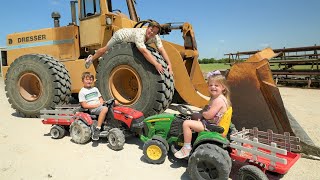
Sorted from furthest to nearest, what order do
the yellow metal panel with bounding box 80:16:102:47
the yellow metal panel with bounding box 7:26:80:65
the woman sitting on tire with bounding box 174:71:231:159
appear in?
the yellow metal panel with bounding box 7:26:80:65, the yellow metal panel with bounding box 80:16:102:47, the woman sitting on tire with bounding box 174:71:231:159

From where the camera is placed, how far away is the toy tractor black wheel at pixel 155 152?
3.32m

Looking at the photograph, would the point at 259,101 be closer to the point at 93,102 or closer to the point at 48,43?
the point at 93,102

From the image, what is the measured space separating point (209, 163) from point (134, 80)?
2579mm

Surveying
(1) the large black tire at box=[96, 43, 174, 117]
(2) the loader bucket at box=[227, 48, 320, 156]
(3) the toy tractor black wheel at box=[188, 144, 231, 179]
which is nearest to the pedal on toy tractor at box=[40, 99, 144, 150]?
(1) the large black tire at box=[96, 43, 174, 117]

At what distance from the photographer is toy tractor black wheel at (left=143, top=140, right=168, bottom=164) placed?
3.32 metres

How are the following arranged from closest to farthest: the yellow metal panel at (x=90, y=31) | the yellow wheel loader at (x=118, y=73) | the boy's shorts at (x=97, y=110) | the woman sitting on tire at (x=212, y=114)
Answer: the woman sitting on tire at (x=212, y=114), the yellow wheel loader at (x=118, y=73), the boy's shorts at (x=97, y=110), the yellow metal panel at (x=90, y=31)

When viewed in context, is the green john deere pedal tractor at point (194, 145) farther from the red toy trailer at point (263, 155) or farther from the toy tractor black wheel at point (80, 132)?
the toy tractor black wheel at point (80, 132)

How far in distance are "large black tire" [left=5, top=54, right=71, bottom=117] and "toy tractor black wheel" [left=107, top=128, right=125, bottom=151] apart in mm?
2165

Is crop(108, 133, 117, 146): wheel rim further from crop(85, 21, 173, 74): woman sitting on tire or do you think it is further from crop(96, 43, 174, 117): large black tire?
crop(85, 21, 173, 74): woman sitting on tire

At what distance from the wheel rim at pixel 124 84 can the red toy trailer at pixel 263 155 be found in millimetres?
2151

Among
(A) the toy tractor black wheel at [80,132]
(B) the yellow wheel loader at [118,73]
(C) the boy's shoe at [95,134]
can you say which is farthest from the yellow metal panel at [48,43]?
(C) the boy's shoe at [95,134]

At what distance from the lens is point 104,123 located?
421 cm

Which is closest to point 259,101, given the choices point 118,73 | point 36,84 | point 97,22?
point 118,73

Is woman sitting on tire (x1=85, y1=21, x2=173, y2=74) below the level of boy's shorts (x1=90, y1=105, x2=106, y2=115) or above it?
above
